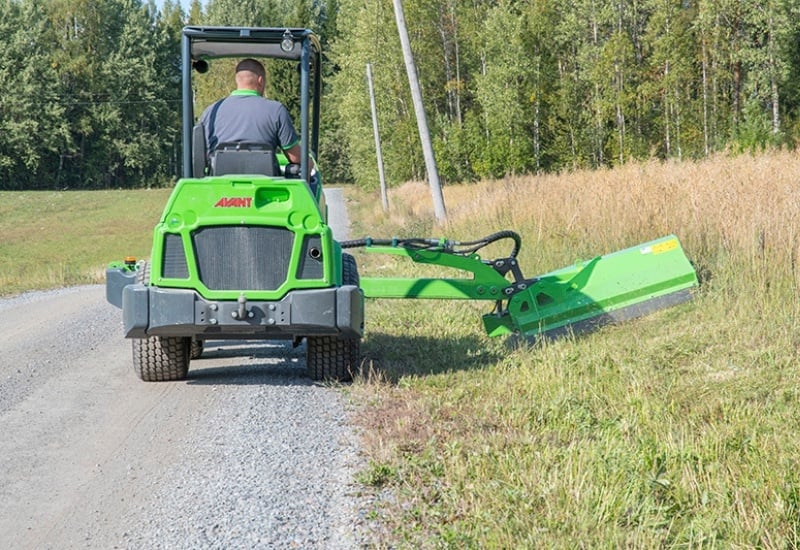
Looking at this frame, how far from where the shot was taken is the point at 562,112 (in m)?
46.5

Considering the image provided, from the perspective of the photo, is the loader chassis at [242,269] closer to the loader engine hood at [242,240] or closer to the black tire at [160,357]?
the loader engine hood at [242,240]

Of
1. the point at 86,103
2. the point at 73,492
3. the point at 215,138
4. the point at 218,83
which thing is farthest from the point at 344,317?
the point at 86,103

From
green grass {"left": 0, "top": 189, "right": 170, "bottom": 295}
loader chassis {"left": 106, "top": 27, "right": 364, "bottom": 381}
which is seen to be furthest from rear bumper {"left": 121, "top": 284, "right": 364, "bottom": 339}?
green grass {"left": 0, "top": 189, "right": 170, "bottom": 295}

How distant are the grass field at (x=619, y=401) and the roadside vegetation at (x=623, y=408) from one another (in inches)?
0.5

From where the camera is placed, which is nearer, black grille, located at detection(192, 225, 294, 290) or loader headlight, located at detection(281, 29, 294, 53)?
black grille, located at detection(192, 225, 294, 290)

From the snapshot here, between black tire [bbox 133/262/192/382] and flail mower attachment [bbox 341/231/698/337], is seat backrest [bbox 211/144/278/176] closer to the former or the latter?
black tire [bbox 133/262/192/382]

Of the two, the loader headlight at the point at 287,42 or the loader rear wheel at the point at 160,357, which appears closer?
the loader rear wheel at the point at 160,357

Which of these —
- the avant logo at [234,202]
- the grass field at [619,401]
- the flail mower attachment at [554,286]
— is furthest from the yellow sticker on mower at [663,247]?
the avant logo at [234,202]

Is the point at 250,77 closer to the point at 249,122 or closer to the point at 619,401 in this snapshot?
the point at 249,122

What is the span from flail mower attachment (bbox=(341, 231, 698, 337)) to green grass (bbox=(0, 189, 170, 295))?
9077 mm

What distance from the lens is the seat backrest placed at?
749 cm

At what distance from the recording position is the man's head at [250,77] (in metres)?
7.71

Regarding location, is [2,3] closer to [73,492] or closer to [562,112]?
[562,112]

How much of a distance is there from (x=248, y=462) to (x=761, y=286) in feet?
17.0
